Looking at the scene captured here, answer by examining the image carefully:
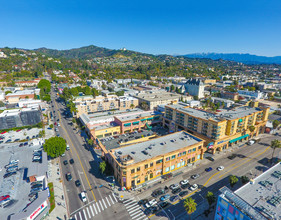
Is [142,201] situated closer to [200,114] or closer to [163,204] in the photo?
[163,204]

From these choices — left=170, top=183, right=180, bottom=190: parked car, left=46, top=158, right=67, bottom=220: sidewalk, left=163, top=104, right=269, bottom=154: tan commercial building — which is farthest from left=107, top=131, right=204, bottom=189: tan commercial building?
left=46, top=158, right=67, bottom=220: sidewalk

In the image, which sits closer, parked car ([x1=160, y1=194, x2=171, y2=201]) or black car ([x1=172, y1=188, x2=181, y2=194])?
parked car ([x1=160, y1=194, x2=171, y2=201])

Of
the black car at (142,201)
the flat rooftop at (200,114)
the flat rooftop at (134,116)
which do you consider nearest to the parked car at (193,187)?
the black car at (142,201)

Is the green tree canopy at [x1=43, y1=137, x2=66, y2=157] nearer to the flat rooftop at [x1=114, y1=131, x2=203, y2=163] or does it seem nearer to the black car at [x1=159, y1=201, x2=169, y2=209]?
the flat rooftop at [x1=114, y1=131, x2=203, y2=163]

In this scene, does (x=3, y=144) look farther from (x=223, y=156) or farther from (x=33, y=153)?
(x=223, y=156)

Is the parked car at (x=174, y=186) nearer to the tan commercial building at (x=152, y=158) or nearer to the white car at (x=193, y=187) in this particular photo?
the white car at (x=193, y=187)
